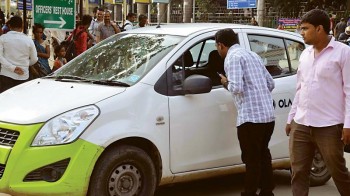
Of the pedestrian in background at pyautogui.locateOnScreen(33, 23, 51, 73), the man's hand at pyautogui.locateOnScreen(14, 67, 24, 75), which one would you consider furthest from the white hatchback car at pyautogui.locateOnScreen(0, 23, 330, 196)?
the pedestrian in background at pyautogui.locateOnScreen(33, 23, 51, 73)

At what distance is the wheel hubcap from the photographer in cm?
513

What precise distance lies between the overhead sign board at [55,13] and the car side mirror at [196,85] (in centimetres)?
486

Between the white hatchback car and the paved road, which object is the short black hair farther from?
the paved road

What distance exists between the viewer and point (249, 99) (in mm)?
5543

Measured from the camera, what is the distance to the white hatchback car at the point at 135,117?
4867 mm

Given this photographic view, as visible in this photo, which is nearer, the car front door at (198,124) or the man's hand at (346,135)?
the man's hand at (346,135)

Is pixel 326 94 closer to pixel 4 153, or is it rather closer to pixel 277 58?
pixel 277 58

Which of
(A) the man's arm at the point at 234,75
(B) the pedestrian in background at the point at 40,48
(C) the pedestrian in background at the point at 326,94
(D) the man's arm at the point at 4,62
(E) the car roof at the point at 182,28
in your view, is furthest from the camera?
(B) the pedestrian in background at the point at 40,48

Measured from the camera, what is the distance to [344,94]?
4617 mm

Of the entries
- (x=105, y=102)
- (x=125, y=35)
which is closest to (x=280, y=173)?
(x=125, y=35)

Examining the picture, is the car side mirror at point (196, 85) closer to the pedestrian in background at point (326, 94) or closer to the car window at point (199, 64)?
the car window at point (199, 64)

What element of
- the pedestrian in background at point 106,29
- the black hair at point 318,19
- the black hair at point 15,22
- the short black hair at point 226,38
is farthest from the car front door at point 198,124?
the pedestrian in background at point 106,29

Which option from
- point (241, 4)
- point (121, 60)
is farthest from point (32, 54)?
point (241, 4)

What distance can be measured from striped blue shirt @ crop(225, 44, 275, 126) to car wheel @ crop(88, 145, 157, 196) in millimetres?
952
